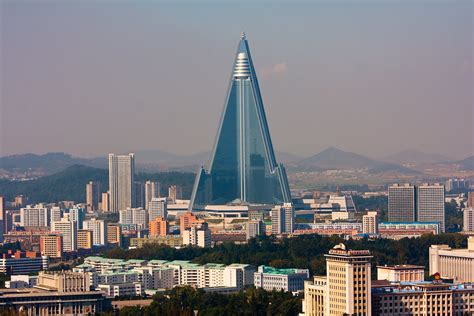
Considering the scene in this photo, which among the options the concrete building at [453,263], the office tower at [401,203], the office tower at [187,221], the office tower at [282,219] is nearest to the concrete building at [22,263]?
the office tower at [187,221]

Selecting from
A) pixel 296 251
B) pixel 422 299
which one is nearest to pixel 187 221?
pixel 296 251

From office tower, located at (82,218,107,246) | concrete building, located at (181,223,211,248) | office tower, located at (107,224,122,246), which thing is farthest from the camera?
office tower, located at (107,224,122,246)

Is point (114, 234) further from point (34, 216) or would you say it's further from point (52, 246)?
point (34, 216)

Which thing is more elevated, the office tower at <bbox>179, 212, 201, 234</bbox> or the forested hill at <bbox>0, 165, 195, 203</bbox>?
the forested hill at <bbox>0, 165, 195, 203</bbox>

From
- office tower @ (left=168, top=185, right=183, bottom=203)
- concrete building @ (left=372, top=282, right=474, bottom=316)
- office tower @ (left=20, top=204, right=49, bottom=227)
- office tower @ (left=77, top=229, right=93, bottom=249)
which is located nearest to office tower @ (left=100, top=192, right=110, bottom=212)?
office tower @ (left=168, top=185, right=183, bottom=203)

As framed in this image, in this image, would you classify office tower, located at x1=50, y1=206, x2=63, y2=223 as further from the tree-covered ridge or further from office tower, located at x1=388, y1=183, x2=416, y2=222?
the tree-covered ridge

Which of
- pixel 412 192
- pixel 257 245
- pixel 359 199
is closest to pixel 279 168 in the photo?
pixel 412 192
